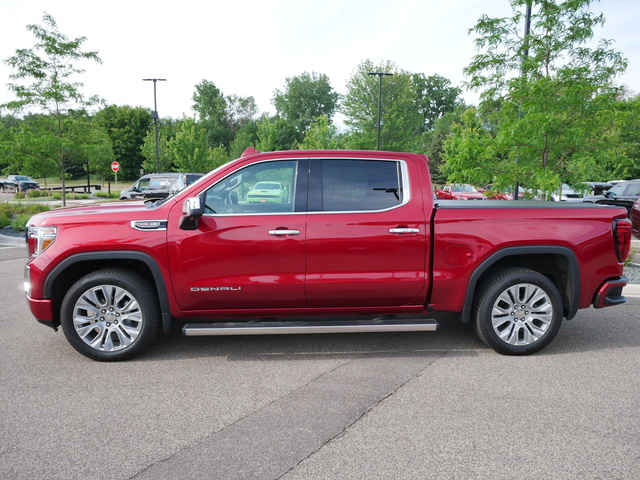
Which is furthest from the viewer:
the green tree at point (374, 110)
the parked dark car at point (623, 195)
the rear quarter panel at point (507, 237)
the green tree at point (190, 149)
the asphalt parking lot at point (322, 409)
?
the green tree at point (190, 149)

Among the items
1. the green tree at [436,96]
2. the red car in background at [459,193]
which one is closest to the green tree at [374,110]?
the red car in background at [459,193]

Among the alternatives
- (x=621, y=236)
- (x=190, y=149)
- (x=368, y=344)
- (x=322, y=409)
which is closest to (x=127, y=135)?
(x=190, y=149)

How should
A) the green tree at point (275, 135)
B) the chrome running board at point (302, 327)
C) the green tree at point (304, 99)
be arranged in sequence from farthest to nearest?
the green tree at point (304, 99)
the green tree at point (275, 135)
the chrome running board at point (302, 327)

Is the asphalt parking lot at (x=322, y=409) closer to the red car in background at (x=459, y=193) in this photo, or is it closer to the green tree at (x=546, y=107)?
the green tree at (x=546, y=107)

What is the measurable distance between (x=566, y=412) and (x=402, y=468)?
1439mm

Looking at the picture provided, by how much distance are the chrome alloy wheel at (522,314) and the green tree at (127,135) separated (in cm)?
7374

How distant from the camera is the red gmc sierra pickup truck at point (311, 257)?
178 inches

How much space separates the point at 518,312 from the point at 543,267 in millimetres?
644

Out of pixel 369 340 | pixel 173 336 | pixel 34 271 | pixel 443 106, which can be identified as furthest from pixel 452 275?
pixel 443 106

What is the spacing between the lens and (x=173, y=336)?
5449 mm

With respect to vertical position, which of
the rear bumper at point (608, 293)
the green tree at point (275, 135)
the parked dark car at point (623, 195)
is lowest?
the rear bumper at point (608, 293)

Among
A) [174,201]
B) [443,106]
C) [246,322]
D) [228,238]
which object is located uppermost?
[443,106]

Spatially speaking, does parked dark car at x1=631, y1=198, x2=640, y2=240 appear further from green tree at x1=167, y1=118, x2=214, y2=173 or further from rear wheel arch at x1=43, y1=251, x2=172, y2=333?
green tree at x1=167, y1=118, x2=214, y2=173

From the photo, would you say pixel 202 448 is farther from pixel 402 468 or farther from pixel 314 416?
pixel 402 468
